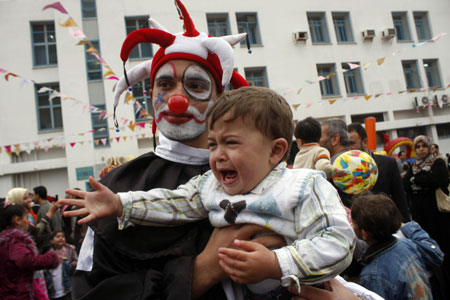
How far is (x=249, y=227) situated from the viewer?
4.14ft

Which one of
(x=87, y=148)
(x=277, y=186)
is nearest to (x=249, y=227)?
(x=277, y=186)

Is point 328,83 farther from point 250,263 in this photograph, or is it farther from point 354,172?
point 250,263

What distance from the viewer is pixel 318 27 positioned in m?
16.0

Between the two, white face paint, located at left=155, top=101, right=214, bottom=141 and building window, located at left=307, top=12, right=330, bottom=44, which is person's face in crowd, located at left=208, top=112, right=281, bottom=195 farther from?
building window, located at left=307, top=12, right=330, bottom=44

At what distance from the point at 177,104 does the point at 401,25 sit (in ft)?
62.1

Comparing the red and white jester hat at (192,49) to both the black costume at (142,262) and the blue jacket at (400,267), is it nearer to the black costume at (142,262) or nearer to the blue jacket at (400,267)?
the black costume at (142,262)

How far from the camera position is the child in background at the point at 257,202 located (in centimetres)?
110

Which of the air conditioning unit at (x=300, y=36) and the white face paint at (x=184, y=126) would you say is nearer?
the white face paint at (x=184, y=126)

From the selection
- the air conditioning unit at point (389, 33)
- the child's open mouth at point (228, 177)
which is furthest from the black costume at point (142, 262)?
the air conditioning unit at point (389, 33)

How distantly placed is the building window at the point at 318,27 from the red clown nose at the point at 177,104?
609 inches

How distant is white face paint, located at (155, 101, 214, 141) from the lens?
1.70 m

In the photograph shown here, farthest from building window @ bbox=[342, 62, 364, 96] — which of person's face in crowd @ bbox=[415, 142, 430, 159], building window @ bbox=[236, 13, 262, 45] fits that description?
person's face in crowd @ bbox=[415, 142, 430, 159]

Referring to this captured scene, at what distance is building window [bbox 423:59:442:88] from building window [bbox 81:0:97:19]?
1575 centimetres

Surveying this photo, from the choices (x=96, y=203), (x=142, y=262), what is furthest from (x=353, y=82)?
(x=96, y=203)
